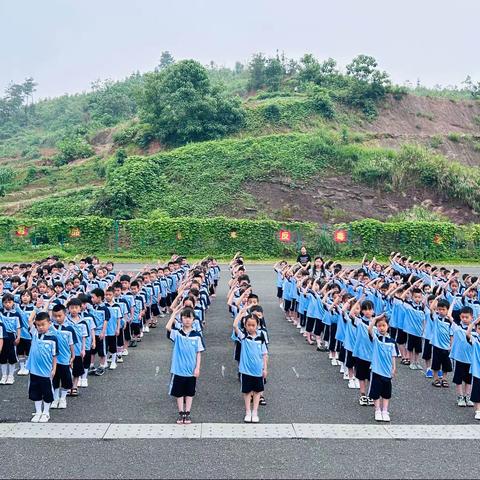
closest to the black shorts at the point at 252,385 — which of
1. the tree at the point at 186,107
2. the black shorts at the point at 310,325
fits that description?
the black shorts at the point at 310,325

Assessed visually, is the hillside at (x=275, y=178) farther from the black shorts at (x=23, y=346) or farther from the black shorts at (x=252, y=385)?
the black shorts at (x=252, y=385)

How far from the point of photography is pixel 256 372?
30.1 feet

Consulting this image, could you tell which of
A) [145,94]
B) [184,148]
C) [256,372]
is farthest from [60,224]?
[256,372]

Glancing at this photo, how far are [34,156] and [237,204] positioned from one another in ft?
113

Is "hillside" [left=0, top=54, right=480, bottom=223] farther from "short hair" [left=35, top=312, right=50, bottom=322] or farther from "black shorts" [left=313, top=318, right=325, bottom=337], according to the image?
"short hair" [left=35, top=312, right=50, bottom=322]

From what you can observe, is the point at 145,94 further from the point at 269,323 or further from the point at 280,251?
the point at 269,323

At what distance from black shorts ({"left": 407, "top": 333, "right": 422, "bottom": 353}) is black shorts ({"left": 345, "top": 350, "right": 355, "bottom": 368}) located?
72.0 inches

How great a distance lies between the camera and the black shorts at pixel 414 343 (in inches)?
487

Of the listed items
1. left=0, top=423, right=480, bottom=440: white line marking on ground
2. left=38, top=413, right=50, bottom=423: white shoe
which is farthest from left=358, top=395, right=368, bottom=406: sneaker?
left=38, top=413, right=50, bottom=423: white shoe

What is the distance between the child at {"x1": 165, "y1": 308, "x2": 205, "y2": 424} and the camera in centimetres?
898

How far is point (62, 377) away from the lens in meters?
9.54

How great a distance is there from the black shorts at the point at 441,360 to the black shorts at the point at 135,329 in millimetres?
6100

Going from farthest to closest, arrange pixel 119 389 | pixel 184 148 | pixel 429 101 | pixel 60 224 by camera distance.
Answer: pixel 429 101 → pixel 184 148 → pixel 60 224 → pixel 119 389

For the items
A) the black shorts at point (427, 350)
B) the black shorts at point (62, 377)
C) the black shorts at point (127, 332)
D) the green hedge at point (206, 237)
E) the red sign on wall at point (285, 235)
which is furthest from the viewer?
the red sign on wall at point (285, 235)
